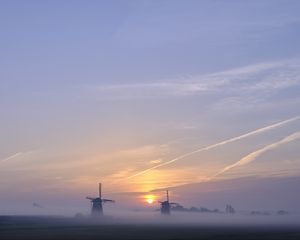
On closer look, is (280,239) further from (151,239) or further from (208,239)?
(151,239)

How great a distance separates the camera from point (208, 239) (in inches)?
2849

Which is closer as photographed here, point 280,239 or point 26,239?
point 26,239

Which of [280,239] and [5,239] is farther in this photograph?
[280,239]

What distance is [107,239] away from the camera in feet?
230

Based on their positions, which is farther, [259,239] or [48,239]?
[259,239]

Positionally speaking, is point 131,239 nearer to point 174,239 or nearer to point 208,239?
point 174,239

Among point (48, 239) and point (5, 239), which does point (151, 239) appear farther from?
point (5, 239)

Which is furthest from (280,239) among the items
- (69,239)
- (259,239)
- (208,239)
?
(69,239)

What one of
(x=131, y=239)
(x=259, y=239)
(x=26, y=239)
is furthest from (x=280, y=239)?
(x=26, y=239)

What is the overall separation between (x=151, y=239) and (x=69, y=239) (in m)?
10.6

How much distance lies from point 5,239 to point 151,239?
18.6 metres

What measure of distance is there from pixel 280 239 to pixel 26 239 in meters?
34.1

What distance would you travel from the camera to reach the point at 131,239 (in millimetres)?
70438

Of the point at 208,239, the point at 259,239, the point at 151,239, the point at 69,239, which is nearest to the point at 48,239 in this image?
the point at 69,239
